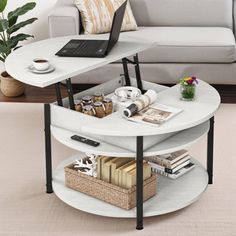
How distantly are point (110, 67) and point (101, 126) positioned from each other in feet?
5.89

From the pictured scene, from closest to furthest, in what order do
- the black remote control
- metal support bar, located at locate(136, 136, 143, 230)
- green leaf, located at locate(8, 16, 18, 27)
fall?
1. metal support bar, located at locate(136, 136, 143, 230)
2. the black remote control
3. green leaf, located at locate(8, 16, 18, 27)

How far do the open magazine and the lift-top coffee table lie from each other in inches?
1.1

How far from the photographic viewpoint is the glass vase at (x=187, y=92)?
10.4 ft

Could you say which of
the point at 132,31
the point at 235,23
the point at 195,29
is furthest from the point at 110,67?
the point at 235,23

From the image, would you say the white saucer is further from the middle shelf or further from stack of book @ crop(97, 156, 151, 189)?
stack of book @ crop(97, 156, 151, 189)

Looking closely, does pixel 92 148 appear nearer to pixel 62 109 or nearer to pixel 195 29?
pixel 62 109

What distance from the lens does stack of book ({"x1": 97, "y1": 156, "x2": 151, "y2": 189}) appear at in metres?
3.07

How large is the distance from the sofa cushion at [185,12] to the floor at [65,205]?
3.89ft

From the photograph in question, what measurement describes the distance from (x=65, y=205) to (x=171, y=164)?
578 mm

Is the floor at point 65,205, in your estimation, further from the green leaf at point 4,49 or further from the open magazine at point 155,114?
the green leaf at point 4,49

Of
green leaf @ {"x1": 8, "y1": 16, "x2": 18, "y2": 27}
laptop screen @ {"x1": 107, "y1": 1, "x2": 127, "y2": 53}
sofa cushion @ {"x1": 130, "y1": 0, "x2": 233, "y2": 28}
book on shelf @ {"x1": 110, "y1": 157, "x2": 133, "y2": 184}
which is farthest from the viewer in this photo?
sofa cushion @ {"x1": 130, "y1": 0, "x2": 233, "y2": 28}

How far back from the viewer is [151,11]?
16.5ft

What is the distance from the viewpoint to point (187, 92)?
125 inches

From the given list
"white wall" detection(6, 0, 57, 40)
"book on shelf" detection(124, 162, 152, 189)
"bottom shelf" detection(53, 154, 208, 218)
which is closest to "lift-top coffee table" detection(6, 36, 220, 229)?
"bottom shelf" detection(53, 154, 208, 218)
